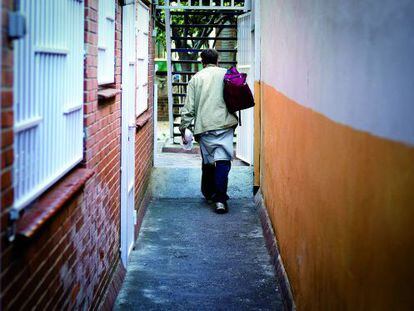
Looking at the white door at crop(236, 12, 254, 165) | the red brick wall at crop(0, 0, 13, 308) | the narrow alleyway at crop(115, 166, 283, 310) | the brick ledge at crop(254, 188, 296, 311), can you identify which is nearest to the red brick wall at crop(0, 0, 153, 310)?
the red brick wall at crop(0, 0, 13, 308)

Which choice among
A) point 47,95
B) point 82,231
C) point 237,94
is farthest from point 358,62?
point 237,94

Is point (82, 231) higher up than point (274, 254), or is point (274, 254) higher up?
point (82, 231)

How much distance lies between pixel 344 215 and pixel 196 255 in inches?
140

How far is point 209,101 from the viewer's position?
8383 mm

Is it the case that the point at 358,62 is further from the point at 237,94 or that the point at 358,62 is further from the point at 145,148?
the point at 145,148

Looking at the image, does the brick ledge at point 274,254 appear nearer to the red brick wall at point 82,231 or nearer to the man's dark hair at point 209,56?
the red brick wall at point 82,231

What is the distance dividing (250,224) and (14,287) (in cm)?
552

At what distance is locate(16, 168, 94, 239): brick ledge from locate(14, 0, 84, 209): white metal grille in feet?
0.21

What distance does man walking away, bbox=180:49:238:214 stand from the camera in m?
8.40

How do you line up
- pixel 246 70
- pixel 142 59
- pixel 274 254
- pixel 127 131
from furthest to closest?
pixel 246 70 → pixel 142 59 → pixel 274 254 → pixel 127 131

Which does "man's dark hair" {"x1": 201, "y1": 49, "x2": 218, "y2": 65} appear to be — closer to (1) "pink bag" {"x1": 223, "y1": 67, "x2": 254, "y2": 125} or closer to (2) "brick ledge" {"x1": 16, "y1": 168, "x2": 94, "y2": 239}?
(1) "pink bag" {"x1": 223, "y1": 67, "x2": 254, "y2": 125}

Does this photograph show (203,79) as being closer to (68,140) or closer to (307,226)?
(307,226)

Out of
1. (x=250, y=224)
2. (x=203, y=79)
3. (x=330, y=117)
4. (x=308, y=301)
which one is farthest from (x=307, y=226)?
(x=203, y=79)

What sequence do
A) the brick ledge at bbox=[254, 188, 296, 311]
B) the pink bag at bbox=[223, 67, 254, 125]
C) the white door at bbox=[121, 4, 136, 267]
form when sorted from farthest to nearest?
the pink bag at bbox=[223, 67, 254, 125], the white door at bbox=[121, 4, 136, 267], the brick ledge at bbox=[254, 188, 296, 311]
